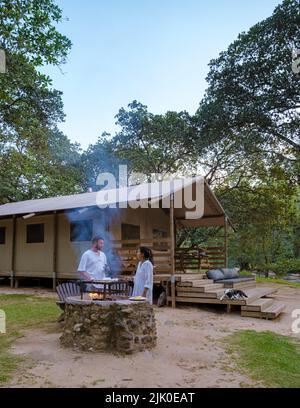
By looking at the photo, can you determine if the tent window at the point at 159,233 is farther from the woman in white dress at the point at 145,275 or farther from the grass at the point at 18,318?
the woman in white dress at the point at 145,275

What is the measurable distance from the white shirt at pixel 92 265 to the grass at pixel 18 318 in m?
1.54

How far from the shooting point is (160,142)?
66.7 feet

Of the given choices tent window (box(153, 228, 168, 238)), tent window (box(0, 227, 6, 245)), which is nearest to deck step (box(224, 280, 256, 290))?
tent window (box(153, 228, 168, 238))

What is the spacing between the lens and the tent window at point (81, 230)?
12.1m

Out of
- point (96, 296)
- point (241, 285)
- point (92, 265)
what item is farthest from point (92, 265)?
point (241, 285)

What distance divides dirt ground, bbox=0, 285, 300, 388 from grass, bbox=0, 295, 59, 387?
145 mm

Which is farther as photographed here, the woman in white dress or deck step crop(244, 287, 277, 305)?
deck step crop(244, 287, 277, 305)

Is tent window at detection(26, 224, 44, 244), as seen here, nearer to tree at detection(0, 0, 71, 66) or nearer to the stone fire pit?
tree at detection(0, 0, 71, 66)

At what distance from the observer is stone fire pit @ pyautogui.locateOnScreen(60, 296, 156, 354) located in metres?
5.10

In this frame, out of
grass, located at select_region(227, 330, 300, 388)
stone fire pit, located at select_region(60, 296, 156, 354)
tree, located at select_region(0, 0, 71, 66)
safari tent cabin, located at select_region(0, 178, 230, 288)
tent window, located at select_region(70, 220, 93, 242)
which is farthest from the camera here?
tent window, located at select_region(70, 220, 93, 242)

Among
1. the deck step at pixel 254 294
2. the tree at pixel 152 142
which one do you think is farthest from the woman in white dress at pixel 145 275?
the tree at pixel 152 142

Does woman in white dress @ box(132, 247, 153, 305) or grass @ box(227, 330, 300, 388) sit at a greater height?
woman in white dress @ box(132, 247, 153, 305)

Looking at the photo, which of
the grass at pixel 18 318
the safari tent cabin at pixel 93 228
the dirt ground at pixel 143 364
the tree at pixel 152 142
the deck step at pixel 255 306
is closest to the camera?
the dirt ground at pixel 143 364
